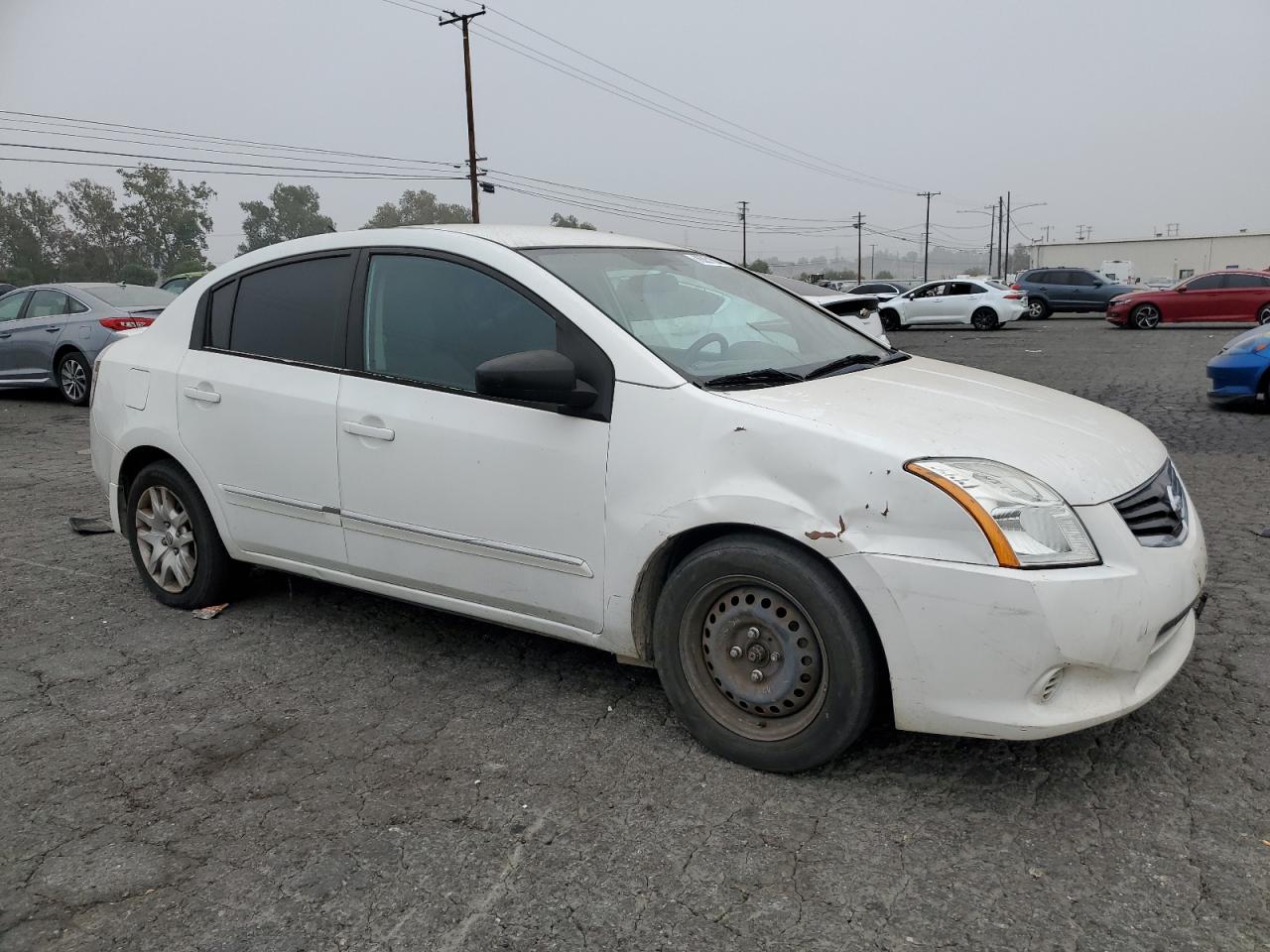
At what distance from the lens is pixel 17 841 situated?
9.11 feet

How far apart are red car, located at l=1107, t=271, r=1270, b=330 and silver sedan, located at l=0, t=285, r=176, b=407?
21.5m

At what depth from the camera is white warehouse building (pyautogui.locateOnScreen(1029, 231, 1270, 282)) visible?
7756 centimetres

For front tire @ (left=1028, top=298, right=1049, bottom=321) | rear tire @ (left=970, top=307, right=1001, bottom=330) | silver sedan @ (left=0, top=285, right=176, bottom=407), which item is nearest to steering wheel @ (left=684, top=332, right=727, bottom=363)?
silver sedan @ (left=0, top=285, right=176, bottom=407)

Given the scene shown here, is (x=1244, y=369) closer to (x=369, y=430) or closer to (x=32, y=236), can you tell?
(x=369, y=430)

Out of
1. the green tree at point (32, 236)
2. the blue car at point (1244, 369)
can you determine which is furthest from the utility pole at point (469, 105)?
the green tree at point (32, 236)

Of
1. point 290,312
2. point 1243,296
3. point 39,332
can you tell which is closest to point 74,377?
point 39,332

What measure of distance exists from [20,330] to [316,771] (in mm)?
12294

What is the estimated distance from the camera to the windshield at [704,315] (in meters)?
3.37

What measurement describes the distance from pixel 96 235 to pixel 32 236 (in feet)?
14.5

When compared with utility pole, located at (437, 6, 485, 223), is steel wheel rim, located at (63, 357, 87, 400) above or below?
below

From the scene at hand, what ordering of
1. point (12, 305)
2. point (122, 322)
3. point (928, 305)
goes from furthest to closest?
point (928, 305) → point (12, 305) → point (122, 322)

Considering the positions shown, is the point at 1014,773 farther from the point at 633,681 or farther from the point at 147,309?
the point at 147,309

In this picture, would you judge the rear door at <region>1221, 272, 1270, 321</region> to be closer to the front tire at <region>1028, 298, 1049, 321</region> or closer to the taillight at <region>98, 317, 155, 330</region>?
the front tire at <region>1028, 298, 1049, 321</region>

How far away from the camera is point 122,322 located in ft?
40.3
